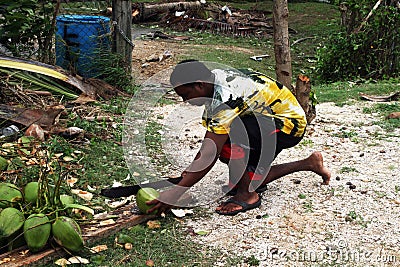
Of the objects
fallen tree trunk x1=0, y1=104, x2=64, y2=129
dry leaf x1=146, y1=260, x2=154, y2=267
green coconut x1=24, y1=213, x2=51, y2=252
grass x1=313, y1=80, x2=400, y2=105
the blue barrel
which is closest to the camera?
green coconut x1=24, y1=213, x2=51, y2=252

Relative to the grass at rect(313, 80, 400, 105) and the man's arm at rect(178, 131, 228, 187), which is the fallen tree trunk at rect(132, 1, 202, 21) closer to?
the grass at rect(313, 80, 400, 105)

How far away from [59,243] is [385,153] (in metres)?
2.97

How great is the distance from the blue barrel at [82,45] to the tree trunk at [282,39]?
1.83 meters

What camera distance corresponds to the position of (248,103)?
351cm

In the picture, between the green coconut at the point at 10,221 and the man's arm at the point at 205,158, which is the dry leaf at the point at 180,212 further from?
the green coconut at the point at 10,221

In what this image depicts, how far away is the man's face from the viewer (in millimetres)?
3297

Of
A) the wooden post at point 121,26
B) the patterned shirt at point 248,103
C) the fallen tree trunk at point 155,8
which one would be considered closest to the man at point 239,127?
the patterned shirt at point 248,103

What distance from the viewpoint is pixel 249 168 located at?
12.2 ft

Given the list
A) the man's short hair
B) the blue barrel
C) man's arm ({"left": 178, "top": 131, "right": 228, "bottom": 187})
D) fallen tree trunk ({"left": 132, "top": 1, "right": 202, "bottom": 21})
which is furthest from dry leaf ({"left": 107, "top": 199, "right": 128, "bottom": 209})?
fallen tree trunk ({"left": 132, "top": 1, "right": 202, "bottom": 21})

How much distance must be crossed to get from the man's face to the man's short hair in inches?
1.0

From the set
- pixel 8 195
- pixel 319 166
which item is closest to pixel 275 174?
pixel 319 166

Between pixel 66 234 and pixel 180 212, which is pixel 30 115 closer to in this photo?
pixel 180 212

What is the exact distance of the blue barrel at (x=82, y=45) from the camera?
6176 millimetres

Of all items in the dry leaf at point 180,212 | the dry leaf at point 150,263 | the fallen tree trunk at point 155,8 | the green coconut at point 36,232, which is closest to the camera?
the green coconut at point 36,232
